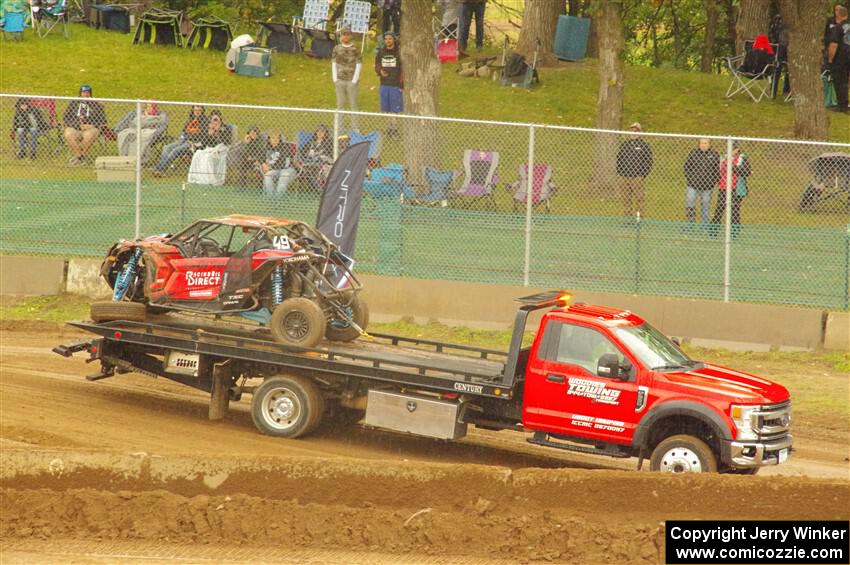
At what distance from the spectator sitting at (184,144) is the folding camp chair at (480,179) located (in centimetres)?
411

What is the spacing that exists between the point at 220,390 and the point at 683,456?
5.07 metres

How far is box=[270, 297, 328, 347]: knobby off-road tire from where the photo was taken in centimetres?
1321

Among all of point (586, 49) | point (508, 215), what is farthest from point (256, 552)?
point (586, 49)

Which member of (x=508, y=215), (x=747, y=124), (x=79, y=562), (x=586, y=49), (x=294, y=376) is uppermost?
(x=586, y=49)

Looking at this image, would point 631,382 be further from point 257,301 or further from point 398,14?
point 398,14

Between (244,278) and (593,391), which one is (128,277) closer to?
(244,278)

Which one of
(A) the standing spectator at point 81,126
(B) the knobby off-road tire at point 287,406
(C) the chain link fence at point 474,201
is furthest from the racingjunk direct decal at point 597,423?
(A) the standing spectator at point 81,126

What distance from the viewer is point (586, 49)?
115 feet

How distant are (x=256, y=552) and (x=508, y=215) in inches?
384

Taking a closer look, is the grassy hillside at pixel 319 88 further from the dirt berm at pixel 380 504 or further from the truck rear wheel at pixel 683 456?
the dirt berm at pixel 380 504

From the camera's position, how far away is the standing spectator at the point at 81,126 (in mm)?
19250

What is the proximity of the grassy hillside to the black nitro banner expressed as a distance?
20.2 m

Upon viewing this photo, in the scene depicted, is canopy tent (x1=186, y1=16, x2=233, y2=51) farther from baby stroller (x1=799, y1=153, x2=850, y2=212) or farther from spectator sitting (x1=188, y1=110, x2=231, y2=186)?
baby stroller (x1=799, y1=153, x2=850, y2=212)

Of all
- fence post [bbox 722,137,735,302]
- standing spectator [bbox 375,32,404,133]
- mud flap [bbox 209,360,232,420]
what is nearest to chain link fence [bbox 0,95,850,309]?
fence post [bbox 722,137,735,302]
